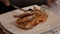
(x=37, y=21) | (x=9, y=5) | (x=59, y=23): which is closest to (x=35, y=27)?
(x=37, y=21)

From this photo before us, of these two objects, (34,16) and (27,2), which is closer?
(34,16)

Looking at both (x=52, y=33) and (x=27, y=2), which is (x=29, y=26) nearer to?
(x=52, y=33)

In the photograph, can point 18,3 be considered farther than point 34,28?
Yes

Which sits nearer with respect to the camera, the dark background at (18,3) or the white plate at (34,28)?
the white plate at (34,28)

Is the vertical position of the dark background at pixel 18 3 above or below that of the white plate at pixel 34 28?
above

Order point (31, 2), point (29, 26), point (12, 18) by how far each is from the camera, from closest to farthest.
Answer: point (29, 26)
point (12, 18)
point (31, 2)

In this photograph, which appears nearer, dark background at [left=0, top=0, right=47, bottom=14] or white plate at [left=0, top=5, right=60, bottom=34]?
white plate at [left=0, top=5, right=60, bottom=34]

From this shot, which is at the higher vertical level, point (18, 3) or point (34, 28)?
point (18, 3)

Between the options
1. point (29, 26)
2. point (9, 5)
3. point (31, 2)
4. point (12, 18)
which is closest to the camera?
point (29, 26)

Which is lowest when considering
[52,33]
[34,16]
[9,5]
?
[52,33]

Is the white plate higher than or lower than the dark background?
lower

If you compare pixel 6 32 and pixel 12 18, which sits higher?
pixel 12 18
